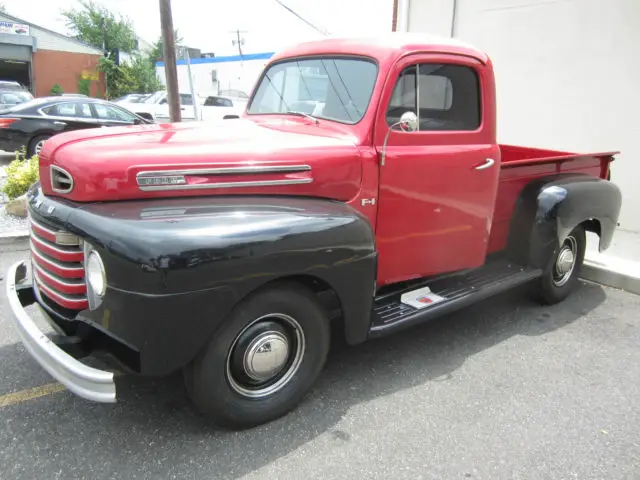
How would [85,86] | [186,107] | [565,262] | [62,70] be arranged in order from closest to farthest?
[565,262], [186,107], [85,86], [62,70]

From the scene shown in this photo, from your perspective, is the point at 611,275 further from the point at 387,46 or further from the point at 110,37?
the point at 110,37

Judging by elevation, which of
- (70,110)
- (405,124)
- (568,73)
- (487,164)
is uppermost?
(568,73)

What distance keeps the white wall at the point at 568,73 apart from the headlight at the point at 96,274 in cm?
650

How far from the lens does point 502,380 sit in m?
3.37

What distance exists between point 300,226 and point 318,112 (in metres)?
1.18

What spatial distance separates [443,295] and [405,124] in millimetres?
1218

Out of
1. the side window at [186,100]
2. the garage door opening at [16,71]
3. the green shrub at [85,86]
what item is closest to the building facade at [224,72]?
the green shrub at [85,86]

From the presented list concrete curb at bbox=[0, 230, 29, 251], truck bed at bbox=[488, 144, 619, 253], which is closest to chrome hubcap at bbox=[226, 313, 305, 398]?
truck bed at bbox=[488, 144, 619, 253]

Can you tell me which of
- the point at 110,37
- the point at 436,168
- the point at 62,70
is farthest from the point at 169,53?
the point at 110,37

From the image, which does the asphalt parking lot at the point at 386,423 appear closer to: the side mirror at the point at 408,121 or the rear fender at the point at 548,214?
the rear fender at the point at 548,214

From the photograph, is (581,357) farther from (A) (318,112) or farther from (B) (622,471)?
(A) (318,112)

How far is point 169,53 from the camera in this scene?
7.31 m

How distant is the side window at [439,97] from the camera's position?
10.9ft

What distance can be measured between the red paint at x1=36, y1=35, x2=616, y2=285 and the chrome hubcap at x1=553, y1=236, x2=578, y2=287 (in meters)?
0.74
